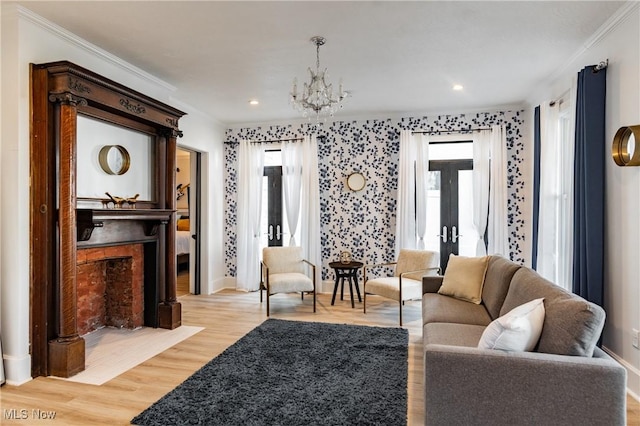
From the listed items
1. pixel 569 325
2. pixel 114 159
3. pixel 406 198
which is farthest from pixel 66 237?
pixel 406 198

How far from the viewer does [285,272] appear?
5535 mm

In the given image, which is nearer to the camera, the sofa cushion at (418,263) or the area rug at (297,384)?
the area rug at (297,384)

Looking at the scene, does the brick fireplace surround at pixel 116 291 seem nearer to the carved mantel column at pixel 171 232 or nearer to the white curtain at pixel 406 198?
the carved mantel column at pixel 171 232

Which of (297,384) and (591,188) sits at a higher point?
(591,188)

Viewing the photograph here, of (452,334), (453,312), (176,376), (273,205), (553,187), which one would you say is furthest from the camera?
(273,205)

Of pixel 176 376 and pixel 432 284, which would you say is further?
pixel 432 284

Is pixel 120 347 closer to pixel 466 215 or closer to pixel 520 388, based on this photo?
pixel 520 388

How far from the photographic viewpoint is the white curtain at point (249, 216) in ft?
20.5

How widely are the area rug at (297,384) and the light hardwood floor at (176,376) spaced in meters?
0.11

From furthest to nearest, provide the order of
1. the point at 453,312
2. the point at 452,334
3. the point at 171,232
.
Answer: the point at 171,232 < the point at 453,312 < the point at 452,334

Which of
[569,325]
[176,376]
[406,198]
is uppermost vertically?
[406,198]

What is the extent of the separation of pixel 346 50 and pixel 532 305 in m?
2.58

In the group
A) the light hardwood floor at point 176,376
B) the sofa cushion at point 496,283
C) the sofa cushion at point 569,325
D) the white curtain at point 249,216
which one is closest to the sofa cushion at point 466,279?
the sofa cushion at point 496,283

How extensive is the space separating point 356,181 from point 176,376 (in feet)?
12.3
